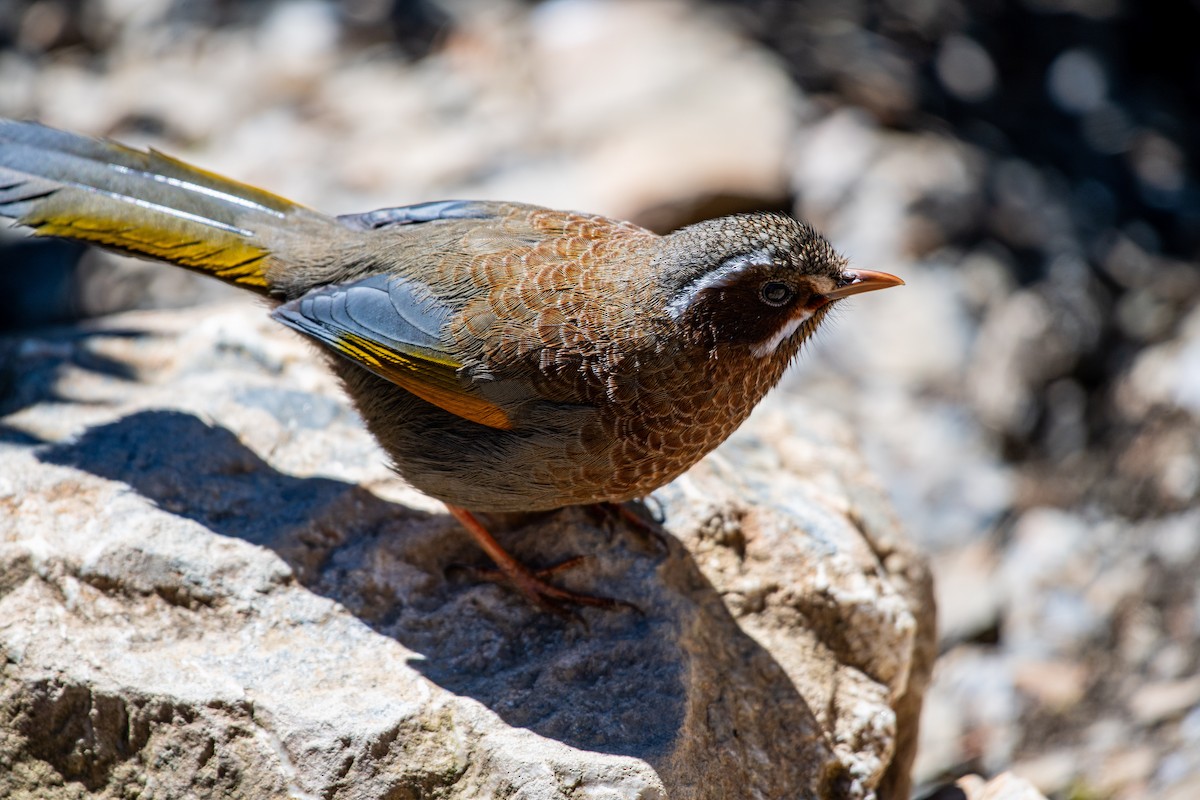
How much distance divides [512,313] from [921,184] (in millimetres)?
5479

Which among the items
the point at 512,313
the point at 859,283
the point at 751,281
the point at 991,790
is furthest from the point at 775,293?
the point at 991,790

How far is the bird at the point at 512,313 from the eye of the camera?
4.13 metres

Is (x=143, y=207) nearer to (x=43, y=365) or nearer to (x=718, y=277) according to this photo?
(x=43, y=365)

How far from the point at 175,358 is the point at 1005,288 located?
582 cm

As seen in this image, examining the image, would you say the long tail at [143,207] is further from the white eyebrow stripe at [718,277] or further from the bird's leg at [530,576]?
the white eyebrow stripe at [718,277]

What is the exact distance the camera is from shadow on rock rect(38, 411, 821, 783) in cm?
396

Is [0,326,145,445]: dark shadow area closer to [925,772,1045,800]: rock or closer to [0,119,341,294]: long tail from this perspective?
[0,119,341,294]: long tail

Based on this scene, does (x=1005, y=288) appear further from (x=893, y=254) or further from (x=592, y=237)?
(x=592, y=237)

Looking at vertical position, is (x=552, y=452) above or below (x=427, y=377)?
below

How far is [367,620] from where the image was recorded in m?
4.23

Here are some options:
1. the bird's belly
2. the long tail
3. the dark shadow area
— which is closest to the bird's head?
the bird's belly

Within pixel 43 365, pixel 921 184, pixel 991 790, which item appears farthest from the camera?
pixel 921 184

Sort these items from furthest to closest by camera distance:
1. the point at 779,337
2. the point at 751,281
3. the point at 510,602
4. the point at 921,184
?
the point at 921,184 → the point at 510,602 → the point at 779,337 → the point at 751,281

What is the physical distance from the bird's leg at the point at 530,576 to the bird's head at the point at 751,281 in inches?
40.3
